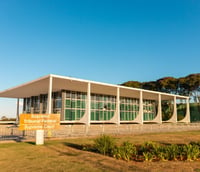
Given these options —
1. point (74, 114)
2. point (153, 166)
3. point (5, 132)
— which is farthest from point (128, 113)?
point (153, 166)

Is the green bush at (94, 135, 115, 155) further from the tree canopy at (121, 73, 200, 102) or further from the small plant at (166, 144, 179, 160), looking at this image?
the tree canopy at (121, 73, 200, 102)

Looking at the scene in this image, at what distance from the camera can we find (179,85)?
46719 millimetres

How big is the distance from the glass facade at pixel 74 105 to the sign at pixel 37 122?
1784 centimetres

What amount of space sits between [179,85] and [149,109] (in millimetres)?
10334

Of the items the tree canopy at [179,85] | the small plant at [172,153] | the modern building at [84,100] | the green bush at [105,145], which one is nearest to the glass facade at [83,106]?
the modern building at [84,100]

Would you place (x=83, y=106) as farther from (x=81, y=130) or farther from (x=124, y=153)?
(x=124, y=153)

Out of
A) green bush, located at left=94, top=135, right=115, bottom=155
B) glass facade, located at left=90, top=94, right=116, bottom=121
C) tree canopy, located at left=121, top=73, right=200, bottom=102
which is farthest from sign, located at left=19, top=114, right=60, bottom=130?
tree canopy, located at left=121, top=73, right=200, bottom=102

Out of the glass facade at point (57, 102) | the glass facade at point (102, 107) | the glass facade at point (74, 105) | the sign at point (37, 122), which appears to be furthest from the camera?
the glass facade at point (102, 107)

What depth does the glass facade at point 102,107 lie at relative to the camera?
33844 mm

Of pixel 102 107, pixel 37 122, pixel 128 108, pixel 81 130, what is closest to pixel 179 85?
pixel 128 108

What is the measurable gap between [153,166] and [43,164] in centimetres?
369

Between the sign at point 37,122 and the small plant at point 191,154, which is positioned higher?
the sign at point 37,122

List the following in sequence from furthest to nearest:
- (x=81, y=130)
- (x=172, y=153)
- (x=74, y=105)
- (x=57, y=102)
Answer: (x=74, y=105) → (x=57, y=102) → (x=81, y=130) → (x=172, y=153)

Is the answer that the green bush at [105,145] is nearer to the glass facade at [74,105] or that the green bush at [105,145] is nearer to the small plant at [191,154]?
the small plant at [191,154]
